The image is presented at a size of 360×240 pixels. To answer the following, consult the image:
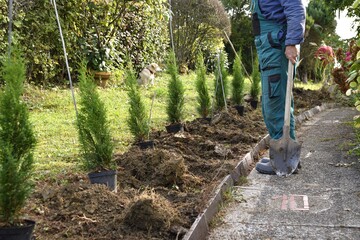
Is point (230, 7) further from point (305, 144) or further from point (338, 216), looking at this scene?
point (338, 216)

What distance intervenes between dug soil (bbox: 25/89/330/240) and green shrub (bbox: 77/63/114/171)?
20 cm

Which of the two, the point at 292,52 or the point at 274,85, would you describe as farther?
the point at 274,85

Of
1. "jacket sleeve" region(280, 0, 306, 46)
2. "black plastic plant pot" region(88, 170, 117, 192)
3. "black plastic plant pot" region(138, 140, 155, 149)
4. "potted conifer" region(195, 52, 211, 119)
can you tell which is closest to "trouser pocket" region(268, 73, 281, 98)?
"jacket sleeve" region(280, 0, 306, 46)

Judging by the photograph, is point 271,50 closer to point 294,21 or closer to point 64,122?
point 294,21

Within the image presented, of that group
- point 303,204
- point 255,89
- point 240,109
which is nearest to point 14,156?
point 303,204

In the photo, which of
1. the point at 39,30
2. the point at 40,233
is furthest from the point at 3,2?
the point at 40,233

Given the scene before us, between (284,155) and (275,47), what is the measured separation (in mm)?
1048

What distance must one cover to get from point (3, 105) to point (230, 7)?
73.1ft

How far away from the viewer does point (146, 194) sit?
321cm

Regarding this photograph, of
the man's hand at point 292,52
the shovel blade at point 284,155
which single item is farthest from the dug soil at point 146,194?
the man's hand at point 292,52

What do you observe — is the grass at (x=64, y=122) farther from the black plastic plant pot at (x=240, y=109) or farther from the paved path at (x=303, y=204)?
the paved path at (x=303, y=204)

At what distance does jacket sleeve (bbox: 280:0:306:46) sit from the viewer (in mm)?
4547

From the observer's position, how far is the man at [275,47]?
4.57 metres

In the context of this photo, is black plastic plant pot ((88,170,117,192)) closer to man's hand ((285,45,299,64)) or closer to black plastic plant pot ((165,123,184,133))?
man's hand ((285,45,299,64))
